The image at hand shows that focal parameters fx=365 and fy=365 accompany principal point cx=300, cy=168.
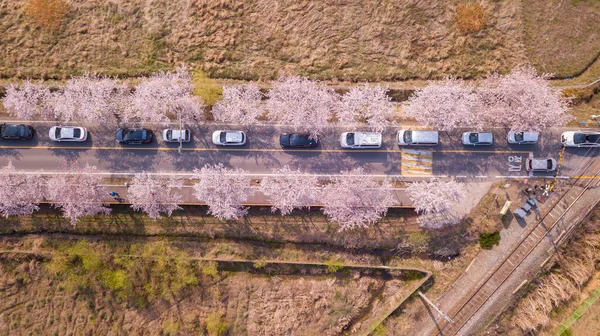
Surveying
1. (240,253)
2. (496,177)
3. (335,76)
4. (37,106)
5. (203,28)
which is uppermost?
(203,28)

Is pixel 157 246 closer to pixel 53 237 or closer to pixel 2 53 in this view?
pixel 53 237

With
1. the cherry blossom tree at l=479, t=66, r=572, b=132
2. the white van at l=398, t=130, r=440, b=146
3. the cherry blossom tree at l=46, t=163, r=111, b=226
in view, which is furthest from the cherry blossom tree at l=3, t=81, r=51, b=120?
the cherry blossom tree at l=479, t=66, r=572, b=132

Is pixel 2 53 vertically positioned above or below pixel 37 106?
above

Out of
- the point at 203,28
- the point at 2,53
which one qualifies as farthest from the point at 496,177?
the point at 2,53

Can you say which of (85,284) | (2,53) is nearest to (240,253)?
(85,284)

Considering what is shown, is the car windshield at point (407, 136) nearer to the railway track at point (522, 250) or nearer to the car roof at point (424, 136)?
the car roof at point (424, 136)

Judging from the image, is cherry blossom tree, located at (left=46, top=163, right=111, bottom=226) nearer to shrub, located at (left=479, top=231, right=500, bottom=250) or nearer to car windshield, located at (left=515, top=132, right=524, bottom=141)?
shrub, located at (left=479, top=231, right=500, bottom=250)
